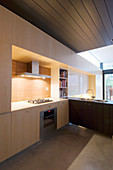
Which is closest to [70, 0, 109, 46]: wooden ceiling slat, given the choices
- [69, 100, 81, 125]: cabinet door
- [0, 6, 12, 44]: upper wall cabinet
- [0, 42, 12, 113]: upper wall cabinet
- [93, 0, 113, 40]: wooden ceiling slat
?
[93, 0, 113, 40]: wooden ceiling slat

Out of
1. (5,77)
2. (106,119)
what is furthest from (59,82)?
(5,77)

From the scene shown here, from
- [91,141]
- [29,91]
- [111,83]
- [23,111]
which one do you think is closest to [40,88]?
[29,91]

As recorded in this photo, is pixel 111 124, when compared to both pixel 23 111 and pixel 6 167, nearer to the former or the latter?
pixel 23 111

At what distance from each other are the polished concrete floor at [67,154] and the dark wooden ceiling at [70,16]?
2.71 m

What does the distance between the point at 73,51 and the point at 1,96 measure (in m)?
2.90

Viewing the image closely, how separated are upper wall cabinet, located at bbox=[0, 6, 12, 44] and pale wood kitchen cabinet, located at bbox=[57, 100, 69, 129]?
209 cm

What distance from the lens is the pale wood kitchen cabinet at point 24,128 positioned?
1.84 metres

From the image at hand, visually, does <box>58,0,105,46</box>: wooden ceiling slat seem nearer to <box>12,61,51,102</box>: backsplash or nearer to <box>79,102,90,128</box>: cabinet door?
<box>12,61,51,102</box>: backsplash

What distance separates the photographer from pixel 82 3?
1655 millimetres

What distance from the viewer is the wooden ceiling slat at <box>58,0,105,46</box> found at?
1.67m

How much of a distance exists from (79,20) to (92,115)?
7.95 feet

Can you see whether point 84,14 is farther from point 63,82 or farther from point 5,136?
point 5,136

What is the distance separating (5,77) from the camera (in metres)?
1.70

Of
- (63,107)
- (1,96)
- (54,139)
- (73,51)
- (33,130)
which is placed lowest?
(54,139)
